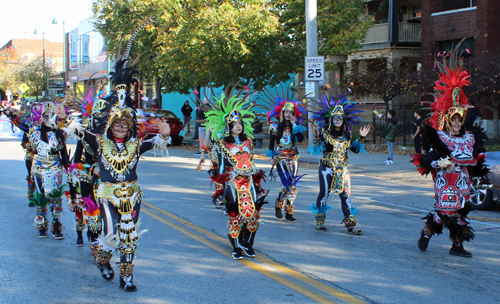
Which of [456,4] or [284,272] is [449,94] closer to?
[284,272]

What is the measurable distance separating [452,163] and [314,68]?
11.7 meters

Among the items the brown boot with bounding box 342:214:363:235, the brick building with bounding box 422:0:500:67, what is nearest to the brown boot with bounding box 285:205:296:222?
the brown boot with bounding box 342:214:363:235

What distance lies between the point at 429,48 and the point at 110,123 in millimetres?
23479

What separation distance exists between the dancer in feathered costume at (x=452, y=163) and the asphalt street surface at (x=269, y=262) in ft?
1.18

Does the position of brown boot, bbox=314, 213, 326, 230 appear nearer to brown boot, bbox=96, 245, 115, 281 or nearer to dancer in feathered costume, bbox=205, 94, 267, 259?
dancer in feathered costume, bbox=205, 94, 267, 259

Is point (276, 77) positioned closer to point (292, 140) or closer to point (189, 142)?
point (189, 142)

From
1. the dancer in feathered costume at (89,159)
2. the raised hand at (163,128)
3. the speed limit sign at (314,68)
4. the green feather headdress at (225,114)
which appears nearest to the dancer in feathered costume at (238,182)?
the green feather headdress at (225,114)

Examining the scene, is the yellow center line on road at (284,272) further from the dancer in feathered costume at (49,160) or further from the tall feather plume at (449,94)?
the tall feather plume at (449,94)

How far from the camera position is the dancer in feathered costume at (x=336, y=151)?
294 inches

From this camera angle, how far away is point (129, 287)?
17.2 ft

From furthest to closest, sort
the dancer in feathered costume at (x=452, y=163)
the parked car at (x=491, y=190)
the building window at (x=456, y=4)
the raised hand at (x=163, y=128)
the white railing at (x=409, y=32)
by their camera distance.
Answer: the white railing at (x=409, y=32) < the building window at (x=456, y=4) < the parked car at (x=491, y=190) < the dancer in feathered costume at (x=452, y=163) < the raised hand at (x=163, y=128)

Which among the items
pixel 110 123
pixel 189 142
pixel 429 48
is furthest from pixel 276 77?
pixel 110 123

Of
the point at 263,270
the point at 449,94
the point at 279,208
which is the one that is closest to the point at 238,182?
the point at 263,270

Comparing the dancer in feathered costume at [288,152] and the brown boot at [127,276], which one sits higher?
the dancer in feathered costume at [288,152]
